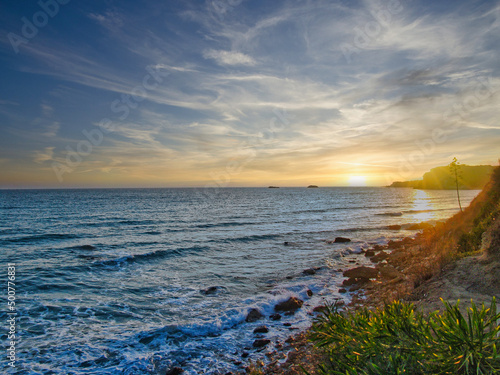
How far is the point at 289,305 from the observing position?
13078 millimetres

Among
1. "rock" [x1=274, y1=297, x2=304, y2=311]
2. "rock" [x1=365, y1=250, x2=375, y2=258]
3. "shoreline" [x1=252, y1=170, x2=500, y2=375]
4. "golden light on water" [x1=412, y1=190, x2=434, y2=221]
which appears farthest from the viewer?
"golden light on water" [x1=412, y1=190, x2=434, y2=221]

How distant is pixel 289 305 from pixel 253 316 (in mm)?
2042

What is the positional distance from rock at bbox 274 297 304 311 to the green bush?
9.60 meters

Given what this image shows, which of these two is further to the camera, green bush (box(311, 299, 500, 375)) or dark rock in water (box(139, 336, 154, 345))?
dark rock in water (box(139, 336, 154, 345))

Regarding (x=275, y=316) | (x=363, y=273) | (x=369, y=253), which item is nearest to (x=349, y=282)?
(x=363, y=273)

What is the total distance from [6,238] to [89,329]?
91.0 feet

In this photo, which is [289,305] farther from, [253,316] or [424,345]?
[424,345]

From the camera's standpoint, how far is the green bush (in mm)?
2775

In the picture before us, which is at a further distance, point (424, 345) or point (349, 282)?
point (349, 282)

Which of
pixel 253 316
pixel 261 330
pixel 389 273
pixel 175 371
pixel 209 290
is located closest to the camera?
pixel 175 371

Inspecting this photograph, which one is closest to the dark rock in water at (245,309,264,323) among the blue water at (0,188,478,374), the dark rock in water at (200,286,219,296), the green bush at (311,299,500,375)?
the blue water at (0,188,478,374)

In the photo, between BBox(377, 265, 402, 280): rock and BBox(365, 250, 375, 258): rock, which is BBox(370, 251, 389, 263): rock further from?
BBox(377, 265, 402, 280): rock

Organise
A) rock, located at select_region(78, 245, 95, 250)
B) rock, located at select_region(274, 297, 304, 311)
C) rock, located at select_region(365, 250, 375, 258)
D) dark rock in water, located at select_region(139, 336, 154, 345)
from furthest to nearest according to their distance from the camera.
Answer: rock, located at select_region(78, 245, 95, 250)
rock, located at select_region(365, 250, 375, 258)
rock, located at select_region(274, 297, 304, 311)
dark rock in water, located at select_region(139, 336, 154, 345)

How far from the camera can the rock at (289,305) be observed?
12972 mm
